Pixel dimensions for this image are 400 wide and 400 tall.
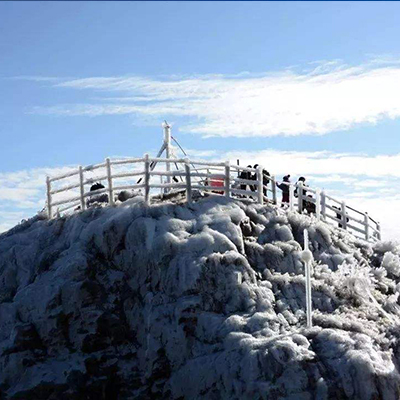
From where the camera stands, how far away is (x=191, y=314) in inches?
822

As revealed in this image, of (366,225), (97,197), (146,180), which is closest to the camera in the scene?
(146,180)

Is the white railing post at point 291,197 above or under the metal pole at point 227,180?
under

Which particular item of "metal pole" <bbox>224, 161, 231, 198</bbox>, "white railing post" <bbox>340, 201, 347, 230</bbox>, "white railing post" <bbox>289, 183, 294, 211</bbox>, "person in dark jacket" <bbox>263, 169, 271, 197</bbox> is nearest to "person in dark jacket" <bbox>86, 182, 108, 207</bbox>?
"metal pole" <bbox>224, 161, 231, 198</bbox>

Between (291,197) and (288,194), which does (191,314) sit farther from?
(288,194)

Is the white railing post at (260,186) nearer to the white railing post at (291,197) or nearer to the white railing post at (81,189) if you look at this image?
the white railing post at (291,197)

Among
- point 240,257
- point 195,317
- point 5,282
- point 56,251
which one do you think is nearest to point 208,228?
point 240,257

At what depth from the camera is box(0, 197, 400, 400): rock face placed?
19.0 metres

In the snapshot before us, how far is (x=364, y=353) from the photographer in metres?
19.1

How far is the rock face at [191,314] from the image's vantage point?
62.4ft

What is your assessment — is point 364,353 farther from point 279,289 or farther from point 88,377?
point 88,377

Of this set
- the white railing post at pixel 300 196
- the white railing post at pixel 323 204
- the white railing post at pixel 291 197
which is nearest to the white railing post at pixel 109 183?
the white railing post at pixel 291 197

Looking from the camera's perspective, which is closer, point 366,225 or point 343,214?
point 343,214

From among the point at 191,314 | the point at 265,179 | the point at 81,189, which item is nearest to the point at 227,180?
the point at 265,179

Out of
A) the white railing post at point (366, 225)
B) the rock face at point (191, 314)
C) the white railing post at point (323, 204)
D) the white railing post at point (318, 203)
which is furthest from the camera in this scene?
the white railing post at point (366, 225)
